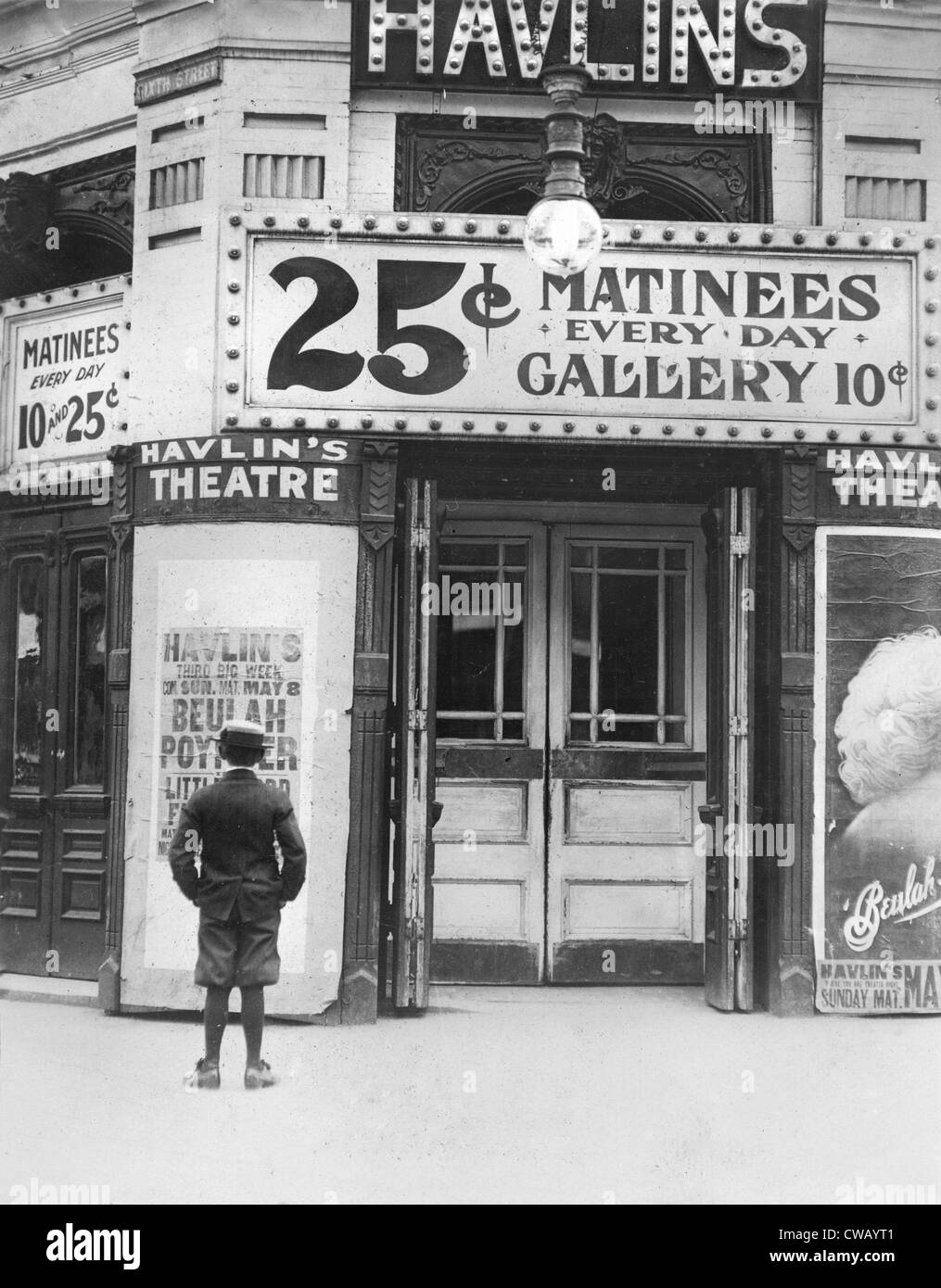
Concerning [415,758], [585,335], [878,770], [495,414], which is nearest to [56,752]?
[415,758]

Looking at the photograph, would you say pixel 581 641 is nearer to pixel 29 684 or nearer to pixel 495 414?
pixel 495 414

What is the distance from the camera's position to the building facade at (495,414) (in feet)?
23.6

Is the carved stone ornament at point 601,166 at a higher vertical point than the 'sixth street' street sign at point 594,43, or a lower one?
lower

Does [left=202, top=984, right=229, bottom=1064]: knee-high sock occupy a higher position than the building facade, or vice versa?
the building facade

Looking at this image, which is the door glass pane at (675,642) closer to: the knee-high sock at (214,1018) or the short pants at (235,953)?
the short pants at (235,953)

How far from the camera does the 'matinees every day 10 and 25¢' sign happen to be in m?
7.18

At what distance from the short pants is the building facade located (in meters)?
1.06

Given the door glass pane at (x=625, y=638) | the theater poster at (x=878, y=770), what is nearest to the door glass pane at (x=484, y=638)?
the door glass pane at (x=625, y=638)

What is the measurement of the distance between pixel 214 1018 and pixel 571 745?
3030mm

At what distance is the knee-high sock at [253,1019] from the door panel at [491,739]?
226cm

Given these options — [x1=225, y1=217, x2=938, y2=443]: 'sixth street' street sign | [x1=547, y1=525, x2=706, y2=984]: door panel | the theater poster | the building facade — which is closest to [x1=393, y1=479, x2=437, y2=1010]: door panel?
the building facade

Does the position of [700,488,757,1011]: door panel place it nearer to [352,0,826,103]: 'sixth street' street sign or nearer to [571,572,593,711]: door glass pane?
[571,572,593,711]: door glass pane

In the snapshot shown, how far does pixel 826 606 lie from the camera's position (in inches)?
289
